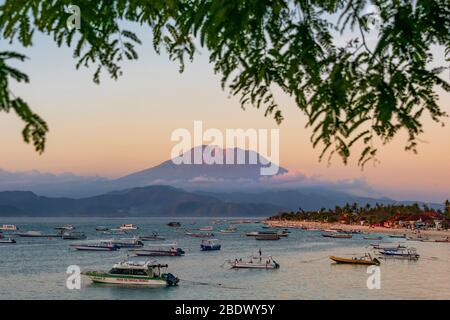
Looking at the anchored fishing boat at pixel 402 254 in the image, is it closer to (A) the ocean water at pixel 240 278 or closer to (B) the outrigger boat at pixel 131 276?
(A) the ocean water at pixel 240 278

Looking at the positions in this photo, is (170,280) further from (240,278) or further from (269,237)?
(269,237)

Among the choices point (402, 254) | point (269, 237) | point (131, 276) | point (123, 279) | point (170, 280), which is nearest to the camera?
point (170, 280)

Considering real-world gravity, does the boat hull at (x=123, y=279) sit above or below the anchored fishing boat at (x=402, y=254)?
below

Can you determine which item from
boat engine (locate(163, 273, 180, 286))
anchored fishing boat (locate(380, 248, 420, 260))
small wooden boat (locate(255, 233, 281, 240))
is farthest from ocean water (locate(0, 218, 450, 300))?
small wooden boat (locate(255, 233, 281, 240))

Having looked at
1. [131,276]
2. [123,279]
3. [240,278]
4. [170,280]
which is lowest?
[240,278]

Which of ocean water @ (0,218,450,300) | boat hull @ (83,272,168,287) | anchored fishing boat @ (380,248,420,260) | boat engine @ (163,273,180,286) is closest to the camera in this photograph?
ocean water @ (0,218,450,300)

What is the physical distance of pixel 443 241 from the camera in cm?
12100

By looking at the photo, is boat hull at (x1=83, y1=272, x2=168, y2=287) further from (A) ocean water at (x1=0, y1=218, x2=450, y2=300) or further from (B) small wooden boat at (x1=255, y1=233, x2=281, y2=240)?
(B) small wooden boat at (x1=255, y1=233, x2=281, y2=240)

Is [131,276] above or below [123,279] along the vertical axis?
above

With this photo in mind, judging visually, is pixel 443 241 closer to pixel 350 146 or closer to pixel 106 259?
pixel 106 259

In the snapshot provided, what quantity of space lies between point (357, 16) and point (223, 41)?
1082 mm

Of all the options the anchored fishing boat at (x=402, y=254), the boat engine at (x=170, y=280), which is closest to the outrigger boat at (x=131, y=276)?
the boat engine at (x=170, y=280)

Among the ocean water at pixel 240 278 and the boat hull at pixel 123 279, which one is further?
the boat hull at pixel 123 279

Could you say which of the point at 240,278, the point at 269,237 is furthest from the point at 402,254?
the point at 269,237
